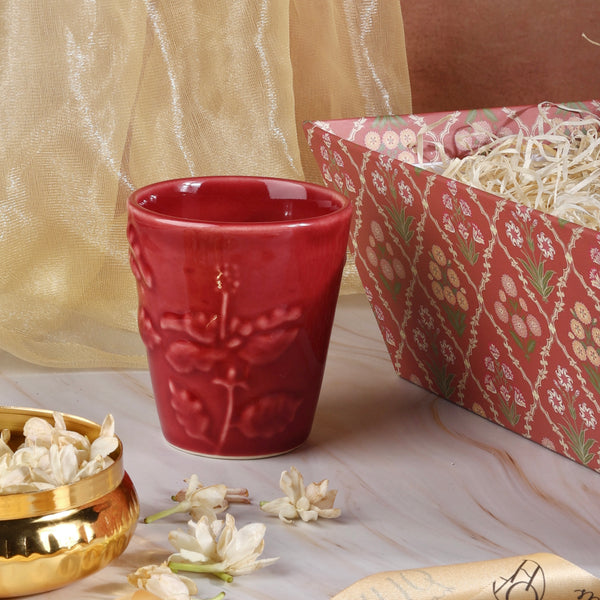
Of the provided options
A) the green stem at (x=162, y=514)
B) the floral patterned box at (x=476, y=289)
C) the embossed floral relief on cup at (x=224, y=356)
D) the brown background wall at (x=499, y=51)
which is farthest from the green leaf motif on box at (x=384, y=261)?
the brown background wall at (x=499, y=51)

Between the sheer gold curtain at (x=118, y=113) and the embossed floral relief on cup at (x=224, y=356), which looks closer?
the embossed floral relief on cup at (x=224, y=356)

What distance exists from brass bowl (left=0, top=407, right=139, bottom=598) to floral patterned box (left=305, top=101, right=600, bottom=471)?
0.23 metres

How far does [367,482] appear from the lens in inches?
21.7

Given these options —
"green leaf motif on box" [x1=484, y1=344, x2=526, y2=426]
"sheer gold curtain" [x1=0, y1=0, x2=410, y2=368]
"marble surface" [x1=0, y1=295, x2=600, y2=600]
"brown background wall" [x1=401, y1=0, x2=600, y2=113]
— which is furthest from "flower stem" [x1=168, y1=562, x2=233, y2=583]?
"brown background wall" [x1=401, y1=0, x2=600, y2=113]

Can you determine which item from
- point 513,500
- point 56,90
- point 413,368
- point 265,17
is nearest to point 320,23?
point 265,17

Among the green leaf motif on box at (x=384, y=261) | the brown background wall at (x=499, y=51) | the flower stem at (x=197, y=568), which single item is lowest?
the flower stem at (x=197, y=568)

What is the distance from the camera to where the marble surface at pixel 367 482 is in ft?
1.54

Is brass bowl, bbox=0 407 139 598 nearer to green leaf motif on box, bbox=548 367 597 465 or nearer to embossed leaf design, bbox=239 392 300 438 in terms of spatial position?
embossed leaf design, bbox=239 392 300 438

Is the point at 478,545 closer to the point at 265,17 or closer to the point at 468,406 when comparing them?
the point at 468,406

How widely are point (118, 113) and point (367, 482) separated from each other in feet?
Answer: 1.36

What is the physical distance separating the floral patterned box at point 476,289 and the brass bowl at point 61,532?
230 mm

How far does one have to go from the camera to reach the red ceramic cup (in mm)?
523

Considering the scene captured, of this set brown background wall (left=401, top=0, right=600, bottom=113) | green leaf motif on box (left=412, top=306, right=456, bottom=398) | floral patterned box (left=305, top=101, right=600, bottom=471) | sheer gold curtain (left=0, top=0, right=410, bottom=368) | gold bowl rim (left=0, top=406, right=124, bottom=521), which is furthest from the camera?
brown background wall (left=401, top=0, right=600, bottom=113)

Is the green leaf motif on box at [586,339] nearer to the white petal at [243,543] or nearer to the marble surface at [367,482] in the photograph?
the marble surface at [367,482]
